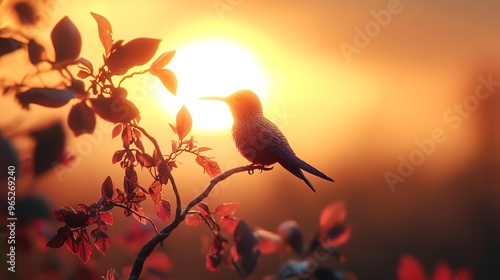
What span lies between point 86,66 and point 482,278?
254 cm

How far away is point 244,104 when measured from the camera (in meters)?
0.74

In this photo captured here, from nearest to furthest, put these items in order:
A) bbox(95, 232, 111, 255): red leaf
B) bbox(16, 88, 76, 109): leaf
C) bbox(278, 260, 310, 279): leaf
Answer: bbox(16, 88, 76, 109): leaf
bbox(95, 232, 111, 255): red leaf
bbox(278, 260, 310, 279): leaf

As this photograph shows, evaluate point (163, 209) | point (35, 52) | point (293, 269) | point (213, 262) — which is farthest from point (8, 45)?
point (293, 269)

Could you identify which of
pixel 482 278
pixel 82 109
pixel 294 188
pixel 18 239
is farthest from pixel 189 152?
pixel 482 278

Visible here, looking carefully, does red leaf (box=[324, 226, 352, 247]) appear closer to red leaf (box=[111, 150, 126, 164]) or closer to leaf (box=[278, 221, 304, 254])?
leaf (box=[278, 221, 304, 254])

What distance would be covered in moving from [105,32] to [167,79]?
82mm

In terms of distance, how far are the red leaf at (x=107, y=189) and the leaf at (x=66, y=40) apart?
146mm

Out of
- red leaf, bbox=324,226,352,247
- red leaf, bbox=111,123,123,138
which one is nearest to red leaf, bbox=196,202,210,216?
red leaf, bbox=111,123,123,138

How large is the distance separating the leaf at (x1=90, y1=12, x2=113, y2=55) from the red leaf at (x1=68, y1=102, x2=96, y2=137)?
0.21ft

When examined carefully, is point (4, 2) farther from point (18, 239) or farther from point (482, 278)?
point (482, 278)

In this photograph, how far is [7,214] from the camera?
699 millimetres

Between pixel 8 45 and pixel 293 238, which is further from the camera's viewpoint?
pixel 293 238

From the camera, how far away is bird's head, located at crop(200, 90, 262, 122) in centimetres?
74

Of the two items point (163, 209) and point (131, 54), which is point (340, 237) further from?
point (131, 54)
